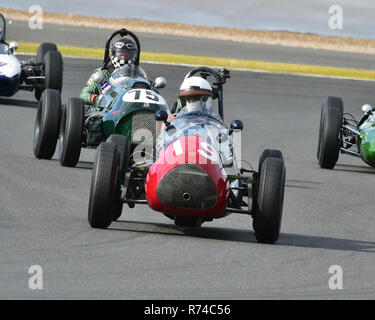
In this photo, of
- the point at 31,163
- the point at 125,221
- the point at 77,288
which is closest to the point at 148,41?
the point at 31,163

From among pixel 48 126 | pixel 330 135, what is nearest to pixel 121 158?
pixel 48 126

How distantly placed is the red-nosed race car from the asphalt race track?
0.74 ft

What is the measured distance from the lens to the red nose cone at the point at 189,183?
28.8 feet

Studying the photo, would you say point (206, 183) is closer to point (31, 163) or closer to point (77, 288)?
point (77, 288)

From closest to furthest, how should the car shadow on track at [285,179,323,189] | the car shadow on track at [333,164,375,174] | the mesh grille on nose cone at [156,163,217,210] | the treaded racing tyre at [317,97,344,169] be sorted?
the mesh grille on nose cone at [156,163,217,210]
the car shadow on track at [285,179,323,189]
the treaded racing tyre at [317,97,344,169]
the car shadow on track at [333,164,375,174]

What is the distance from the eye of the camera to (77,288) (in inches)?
277

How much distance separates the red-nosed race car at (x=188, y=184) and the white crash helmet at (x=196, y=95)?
0.58m

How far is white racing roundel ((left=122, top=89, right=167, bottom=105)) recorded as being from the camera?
1323 centimetres

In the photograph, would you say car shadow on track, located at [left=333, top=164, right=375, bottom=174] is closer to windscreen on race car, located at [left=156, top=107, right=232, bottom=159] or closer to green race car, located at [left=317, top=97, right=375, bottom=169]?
green race car, located at [left=317, top=97, right=375, bottom=169]

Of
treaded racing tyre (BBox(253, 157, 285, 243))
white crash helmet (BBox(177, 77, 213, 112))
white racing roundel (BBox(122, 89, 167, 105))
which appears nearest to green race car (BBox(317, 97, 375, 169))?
white racing roundel (BBox(122, 89, 167, 105))

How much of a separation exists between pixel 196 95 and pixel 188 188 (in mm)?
1790

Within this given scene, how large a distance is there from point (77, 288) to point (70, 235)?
6.27ft

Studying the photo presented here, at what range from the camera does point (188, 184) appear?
28.8ft

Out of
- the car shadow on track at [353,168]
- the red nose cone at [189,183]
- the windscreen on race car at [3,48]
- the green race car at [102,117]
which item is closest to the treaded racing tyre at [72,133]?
the green race car at [102,117]
